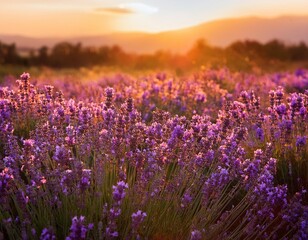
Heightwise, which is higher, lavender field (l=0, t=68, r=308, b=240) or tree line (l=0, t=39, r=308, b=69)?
lavender field (l=0, t=68, r=308, b=240)

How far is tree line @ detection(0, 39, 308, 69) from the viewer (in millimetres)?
28969

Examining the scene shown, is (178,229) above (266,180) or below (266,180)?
below

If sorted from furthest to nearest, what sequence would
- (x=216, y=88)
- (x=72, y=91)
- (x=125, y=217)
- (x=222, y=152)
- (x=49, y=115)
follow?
(x=72, y=91) < (x=216, y=88) < (x=49, y=115) < (x=222, y=152) < (x=125, y=217)

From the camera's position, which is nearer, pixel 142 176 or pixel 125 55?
pixel 142 176

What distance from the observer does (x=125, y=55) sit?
36.6 metres

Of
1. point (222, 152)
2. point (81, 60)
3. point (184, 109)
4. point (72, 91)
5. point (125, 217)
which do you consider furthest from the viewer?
point (81, 60)

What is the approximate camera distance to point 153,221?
134 inches

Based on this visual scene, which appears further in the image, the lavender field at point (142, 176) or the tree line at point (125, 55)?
the tree line at point (125, 55)

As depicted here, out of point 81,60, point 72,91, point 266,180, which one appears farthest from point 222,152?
point 81,60

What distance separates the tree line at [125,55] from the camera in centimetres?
2897

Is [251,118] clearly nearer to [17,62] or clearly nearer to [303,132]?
[303,132]

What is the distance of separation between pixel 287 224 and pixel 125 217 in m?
1.59

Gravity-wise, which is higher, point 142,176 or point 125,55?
point 142,176

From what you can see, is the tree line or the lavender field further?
the tree line
